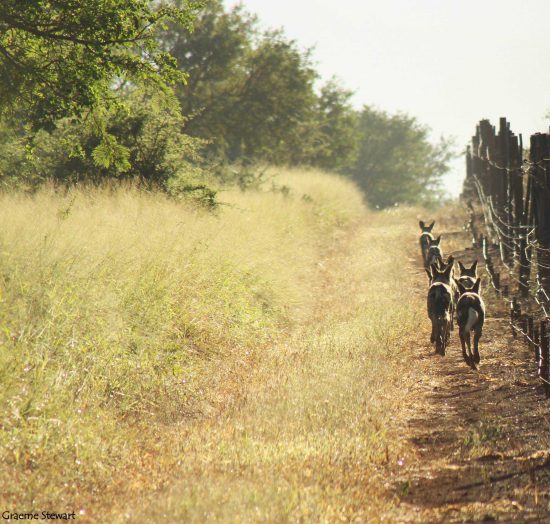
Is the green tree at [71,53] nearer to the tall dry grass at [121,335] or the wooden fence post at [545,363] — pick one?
the tall dry grass at [121,335]

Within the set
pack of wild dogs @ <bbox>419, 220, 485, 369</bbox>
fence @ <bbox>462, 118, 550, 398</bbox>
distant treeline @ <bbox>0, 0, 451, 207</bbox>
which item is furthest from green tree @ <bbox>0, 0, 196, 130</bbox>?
fence @ <bbox>462, 118, 550, 398</bbox>

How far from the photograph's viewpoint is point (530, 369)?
871 cm

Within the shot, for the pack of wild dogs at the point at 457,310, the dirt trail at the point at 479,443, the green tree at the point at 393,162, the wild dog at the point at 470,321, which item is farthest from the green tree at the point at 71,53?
the green tree at the point at 393,162

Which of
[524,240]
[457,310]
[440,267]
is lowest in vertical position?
[457,310]

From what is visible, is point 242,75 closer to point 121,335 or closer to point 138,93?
point 138,93

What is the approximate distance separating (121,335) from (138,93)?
744 centimetres

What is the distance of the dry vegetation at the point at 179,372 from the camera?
205 inches

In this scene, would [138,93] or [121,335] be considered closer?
[121,335]

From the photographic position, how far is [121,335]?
7703 millimetres

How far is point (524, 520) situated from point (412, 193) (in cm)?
5432

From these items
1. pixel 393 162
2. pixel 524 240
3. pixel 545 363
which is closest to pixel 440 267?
pixel 524 240

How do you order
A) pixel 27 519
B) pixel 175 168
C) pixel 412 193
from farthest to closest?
pixel 412 193, pixel 175 168, pixel 27 519

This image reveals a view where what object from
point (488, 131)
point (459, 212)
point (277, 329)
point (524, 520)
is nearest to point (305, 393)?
point (524, 520)

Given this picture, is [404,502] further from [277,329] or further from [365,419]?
[277,329]
